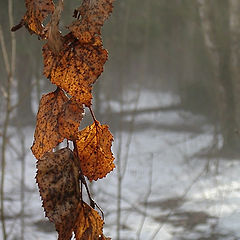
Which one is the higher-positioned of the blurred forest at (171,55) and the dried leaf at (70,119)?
the blurred forest at (171,55)

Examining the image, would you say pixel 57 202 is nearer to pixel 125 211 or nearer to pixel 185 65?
pixel 125 211

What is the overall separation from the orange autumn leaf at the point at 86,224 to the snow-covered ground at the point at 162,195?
303 centimetres

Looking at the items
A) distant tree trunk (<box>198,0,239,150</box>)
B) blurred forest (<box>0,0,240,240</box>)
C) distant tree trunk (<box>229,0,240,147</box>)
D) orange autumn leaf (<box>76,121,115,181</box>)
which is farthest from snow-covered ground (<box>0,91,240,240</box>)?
orange autumn leaf (<box>76,121,115,181</box>)

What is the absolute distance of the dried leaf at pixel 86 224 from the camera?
0.39 metres

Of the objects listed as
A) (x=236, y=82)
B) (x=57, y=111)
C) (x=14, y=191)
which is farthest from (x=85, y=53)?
(x=236, y=82)

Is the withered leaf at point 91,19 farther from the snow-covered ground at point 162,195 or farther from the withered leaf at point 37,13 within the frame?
the snow-covered ground at point 162,195

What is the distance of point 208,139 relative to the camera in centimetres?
977

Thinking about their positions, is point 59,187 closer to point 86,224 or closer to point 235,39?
point 86,224

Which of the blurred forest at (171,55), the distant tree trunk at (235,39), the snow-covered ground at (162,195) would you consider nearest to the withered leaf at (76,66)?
the blurred forest at (171,55)

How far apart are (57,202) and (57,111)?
7 centimetres

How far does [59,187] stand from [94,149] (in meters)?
0.06

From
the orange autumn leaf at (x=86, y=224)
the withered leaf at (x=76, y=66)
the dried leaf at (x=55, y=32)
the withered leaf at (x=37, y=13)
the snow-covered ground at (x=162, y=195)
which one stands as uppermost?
the snow-covered ground at (x=162, y=195)

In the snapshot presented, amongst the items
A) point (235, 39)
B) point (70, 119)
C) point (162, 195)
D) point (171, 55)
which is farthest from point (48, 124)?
point (171, 55)

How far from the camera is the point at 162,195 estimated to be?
6805mm
